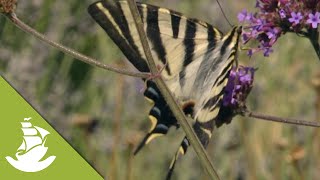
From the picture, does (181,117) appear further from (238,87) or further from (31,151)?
(238,87)

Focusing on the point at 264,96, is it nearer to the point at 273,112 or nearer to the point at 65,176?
the point at 273,112

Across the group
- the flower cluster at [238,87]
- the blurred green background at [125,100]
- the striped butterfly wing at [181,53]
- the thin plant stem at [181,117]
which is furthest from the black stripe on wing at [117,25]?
the blurred green background at [125,100]

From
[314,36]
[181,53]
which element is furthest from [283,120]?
[181,53]

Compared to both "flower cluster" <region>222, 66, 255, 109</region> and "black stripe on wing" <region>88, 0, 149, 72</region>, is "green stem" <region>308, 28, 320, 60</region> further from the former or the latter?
"black stripe on wing" <region>88, 0, 149, 72</region>

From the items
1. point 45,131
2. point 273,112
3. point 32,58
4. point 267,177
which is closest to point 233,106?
point 45,131

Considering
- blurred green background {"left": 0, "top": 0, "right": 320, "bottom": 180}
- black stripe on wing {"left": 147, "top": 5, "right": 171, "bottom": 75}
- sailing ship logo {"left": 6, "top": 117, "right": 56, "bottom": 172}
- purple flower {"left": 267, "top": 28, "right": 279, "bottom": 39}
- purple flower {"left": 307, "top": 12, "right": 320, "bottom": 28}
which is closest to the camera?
sailing ship logo {"left": 6, "top": 117, "right": 56, "bottom": 172}

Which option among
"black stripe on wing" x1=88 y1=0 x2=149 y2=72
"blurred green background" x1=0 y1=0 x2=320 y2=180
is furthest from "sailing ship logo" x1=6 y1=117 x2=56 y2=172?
"blurred green background" x1=0 y1=0 x2=320 y2=180
